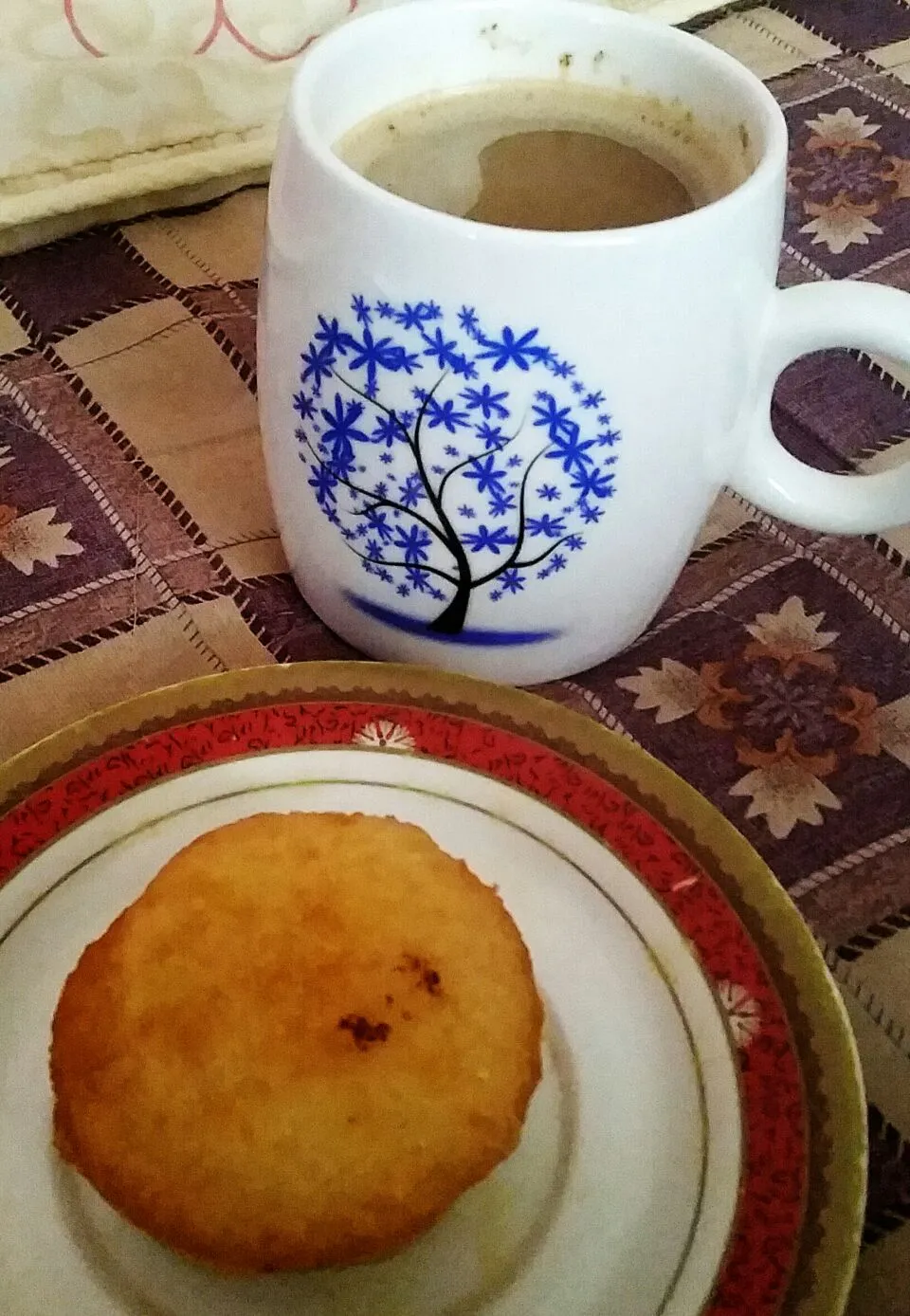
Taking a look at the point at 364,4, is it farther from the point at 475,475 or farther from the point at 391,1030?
the point at 391,1030

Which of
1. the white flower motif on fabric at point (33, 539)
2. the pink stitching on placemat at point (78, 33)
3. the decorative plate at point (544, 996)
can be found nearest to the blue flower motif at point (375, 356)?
the decorative plate at point (544, 996)

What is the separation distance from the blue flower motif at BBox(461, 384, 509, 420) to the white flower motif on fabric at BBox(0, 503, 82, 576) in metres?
0.24

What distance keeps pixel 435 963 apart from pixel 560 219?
28 centimetres

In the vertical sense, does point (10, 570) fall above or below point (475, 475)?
below

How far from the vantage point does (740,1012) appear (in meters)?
0.36

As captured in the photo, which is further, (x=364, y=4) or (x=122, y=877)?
(x=364, y=4)

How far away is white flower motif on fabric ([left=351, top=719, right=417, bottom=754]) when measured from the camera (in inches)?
16.9

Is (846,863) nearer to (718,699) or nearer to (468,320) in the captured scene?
(718,699)

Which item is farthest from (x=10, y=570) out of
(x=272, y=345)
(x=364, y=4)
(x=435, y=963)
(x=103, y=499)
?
(x=364, y=4)

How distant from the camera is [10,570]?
54cm

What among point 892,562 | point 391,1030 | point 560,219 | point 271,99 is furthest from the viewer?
point 271,99

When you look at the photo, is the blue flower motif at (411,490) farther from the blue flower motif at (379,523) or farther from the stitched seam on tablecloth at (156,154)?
the stitched seam on tablecloth at (156,154)

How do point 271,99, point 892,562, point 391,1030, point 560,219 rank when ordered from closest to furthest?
point 391,1030 < point 560,219 < point 892,562 < point 271,99

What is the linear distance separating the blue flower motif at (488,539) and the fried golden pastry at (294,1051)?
0.12 m
